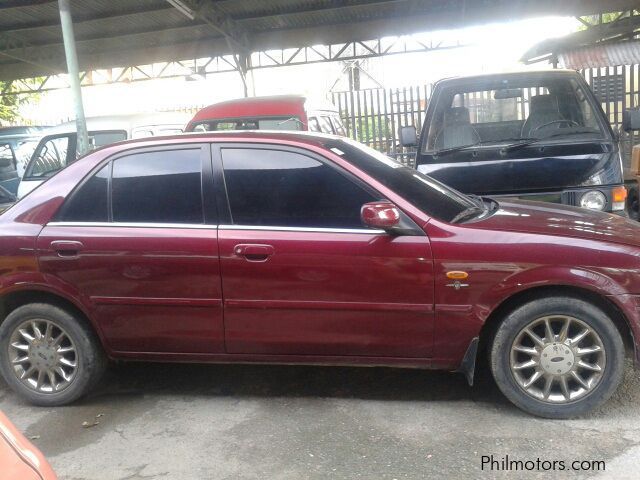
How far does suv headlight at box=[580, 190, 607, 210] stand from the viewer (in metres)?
4.61

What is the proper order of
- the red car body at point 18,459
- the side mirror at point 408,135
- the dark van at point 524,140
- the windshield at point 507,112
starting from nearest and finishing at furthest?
the red car body at point 18,459 < the dark van at point 524,140 < the windshield at point 507,112 < the side mirror at point 408,135

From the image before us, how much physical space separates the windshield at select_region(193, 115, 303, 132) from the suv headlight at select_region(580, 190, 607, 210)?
13.1 feet

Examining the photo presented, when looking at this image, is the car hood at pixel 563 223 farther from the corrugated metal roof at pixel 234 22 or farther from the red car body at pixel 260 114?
the corrugated metal roof at pixel 234 22

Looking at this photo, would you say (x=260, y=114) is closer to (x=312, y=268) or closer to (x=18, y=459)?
(x=312, y=268)

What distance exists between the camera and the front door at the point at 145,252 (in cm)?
342

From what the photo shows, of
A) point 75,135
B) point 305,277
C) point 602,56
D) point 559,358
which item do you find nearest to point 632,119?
point 559,358

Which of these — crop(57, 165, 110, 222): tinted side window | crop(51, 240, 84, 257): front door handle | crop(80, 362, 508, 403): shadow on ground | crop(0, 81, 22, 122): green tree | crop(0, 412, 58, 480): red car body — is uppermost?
crop(0, 81, 22, 122): green tree

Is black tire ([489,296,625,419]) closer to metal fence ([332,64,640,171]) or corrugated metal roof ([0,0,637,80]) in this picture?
metal fence ([332,64,640,171])

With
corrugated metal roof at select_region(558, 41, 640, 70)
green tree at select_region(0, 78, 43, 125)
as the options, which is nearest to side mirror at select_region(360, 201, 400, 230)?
corrugated metal roof at select_region(558, 41, 640, 70)

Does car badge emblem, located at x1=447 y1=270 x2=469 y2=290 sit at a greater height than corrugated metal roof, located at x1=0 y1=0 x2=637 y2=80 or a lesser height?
lesser

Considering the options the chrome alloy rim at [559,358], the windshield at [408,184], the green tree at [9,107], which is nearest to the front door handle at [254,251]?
the windshield at [408,184]

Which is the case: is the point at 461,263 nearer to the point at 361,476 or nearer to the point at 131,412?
the point at 361,476

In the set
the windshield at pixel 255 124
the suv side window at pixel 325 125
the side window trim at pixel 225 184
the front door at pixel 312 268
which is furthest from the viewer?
the suv side window at pixel 325 125

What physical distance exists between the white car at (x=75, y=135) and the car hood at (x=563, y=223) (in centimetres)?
610
